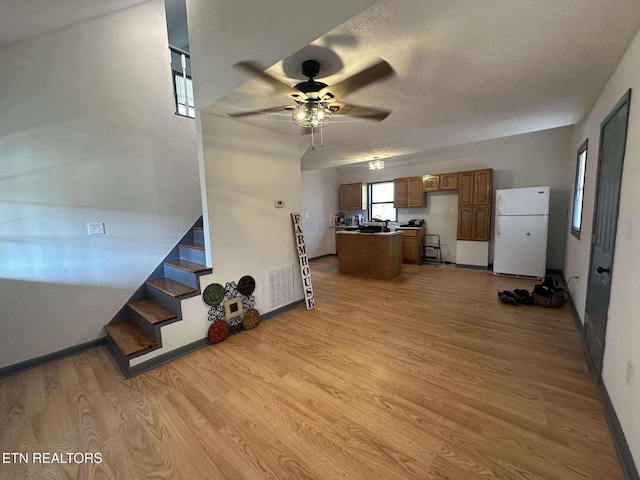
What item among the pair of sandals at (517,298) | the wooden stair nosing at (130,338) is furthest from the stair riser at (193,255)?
the pair of sandals at (517,298)

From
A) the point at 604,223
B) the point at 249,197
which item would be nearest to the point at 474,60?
the point at 604,223

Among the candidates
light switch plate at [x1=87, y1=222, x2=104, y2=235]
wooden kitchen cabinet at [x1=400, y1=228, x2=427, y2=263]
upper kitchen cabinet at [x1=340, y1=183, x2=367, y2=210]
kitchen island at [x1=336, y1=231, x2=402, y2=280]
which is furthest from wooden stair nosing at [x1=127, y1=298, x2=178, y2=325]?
upper kitchen cabinet at [x1=340, y1=183, x2=367, y2=210]

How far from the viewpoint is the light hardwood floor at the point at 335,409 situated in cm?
139

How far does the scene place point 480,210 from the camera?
5426mm

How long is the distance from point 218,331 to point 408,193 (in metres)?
5.44

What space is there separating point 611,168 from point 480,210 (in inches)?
145

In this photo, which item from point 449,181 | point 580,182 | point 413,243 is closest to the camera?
point 580,182

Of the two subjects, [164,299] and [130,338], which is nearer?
[130,338]

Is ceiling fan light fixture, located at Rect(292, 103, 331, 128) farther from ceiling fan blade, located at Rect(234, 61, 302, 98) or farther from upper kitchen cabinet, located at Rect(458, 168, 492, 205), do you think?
upper kitchen cabinet, located at Rect(458, 168, 492, 205)

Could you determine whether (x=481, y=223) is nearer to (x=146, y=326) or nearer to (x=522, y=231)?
(x=522, y=231)

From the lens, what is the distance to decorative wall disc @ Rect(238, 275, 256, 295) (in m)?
3.00

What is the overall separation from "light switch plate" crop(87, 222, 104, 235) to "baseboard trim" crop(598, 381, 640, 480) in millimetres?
4314

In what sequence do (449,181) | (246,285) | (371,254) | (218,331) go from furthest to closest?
1. (449,181)
2. (371,254)
3. (246,285)
4. (218,331)

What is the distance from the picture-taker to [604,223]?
202 cm
